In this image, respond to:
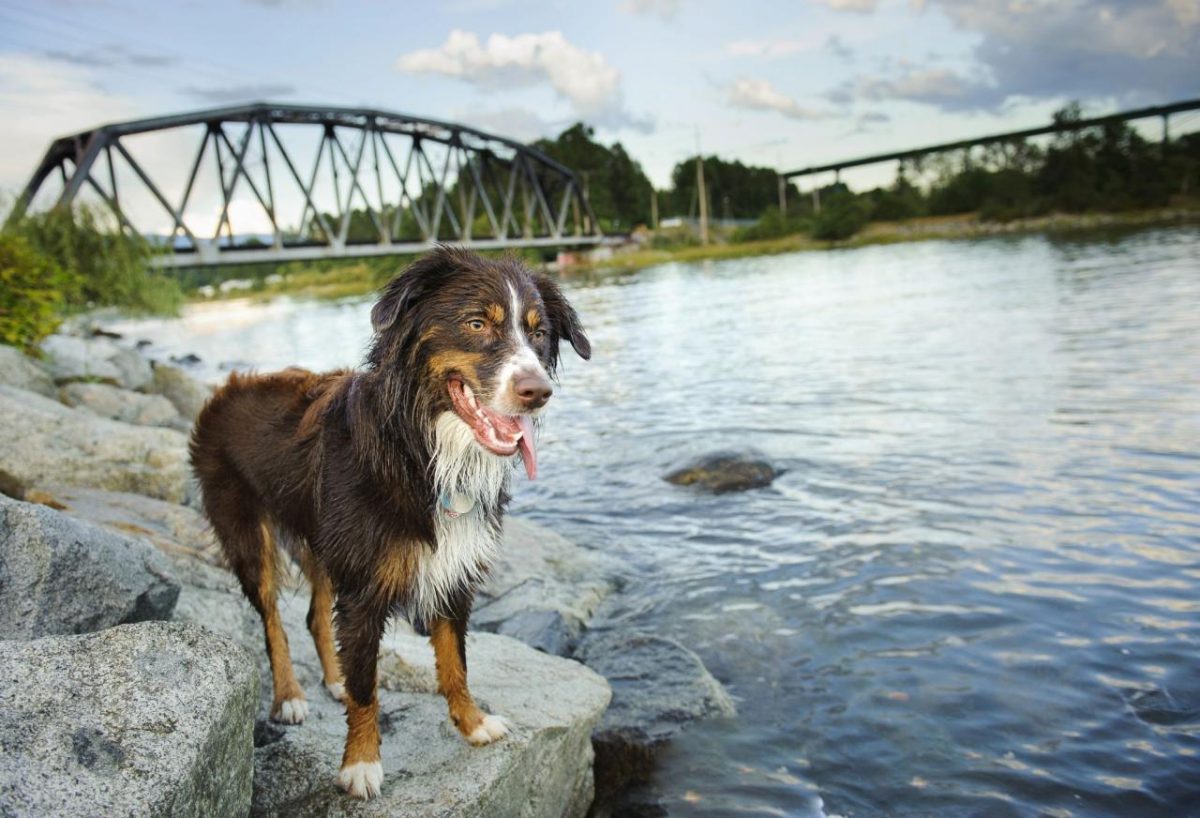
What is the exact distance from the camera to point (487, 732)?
12.4 ft

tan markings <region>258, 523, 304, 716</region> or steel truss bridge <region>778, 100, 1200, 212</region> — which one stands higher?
steel truss bridge <region>778, 100, 1200, 212</region>

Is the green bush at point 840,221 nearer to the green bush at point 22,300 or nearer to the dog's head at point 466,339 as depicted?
the green bush at point 22,300

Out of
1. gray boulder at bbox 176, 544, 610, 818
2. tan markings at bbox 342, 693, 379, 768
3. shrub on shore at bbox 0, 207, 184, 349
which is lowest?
gray boulder at bbox 176, 544, 610, 818

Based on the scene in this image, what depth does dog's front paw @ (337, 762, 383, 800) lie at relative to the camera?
3.38 meters

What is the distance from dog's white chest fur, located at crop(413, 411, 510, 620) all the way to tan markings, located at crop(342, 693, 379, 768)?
1.48ft

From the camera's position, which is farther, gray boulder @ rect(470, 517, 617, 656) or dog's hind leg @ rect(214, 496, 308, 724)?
gray boulder @ rect(470, 517, 617, 656)

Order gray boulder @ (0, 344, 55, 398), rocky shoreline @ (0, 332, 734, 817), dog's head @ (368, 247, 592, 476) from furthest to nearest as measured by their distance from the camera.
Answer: gray boulder @ (0, 344, 55, 398)
dog's head @ (368, 247, 592, 476)
rocky shoreline @ (0, 332, 734, 817)

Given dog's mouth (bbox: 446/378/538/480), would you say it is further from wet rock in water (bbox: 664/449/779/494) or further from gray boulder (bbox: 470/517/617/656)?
wet rock in water (bbox: 664/449/779/494)

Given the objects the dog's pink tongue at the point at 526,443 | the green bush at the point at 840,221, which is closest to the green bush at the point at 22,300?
the dog's pink tongue at the point at 526,443

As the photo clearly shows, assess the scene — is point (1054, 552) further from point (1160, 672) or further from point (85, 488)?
point (85, 488)

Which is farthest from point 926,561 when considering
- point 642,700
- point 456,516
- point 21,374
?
point 21,374

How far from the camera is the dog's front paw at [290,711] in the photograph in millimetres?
3988

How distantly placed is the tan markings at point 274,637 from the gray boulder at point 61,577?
0.67m

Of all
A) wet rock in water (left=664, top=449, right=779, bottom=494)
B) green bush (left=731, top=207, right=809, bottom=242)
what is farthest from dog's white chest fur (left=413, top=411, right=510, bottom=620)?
green bush (left=731, top=207, right=809, bottom=242)
